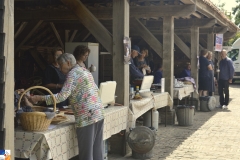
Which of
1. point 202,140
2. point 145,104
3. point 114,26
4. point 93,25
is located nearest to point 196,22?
point 202,140

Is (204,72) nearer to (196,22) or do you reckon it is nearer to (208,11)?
(196,22)

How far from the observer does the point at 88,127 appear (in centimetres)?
441

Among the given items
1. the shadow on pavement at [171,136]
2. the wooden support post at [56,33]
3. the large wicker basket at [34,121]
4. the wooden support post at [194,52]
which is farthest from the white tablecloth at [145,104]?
the wooden support post at [56,33]

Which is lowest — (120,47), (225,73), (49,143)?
(49,143)

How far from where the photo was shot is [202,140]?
25.5 feet

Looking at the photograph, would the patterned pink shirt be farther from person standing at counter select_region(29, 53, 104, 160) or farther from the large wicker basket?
the large wicker basket

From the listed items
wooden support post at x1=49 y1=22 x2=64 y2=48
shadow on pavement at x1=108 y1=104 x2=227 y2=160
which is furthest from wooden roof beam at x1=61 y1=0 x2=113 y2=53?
wooden support post at x1=49 y1=22 x2=64 y2=48

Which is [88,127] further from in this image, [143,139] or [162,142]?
[162,142]

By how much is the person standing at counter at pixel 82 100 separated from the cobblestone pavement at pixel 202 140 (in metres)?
1.96

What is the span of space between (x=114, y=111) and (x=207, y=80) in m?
7.09

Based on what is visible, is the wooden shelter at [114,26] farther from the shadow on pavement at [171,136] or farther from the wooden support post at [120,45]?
the shadow on pavement at [171,136]

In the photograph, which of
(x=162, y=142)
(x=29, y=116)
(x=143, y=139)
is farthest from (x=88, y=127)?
(x=162, y=142)

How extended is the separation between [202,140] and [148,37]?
2850mm

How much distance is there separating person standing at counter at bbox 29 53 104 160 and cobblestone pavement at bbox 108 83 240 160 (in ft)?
6.43
